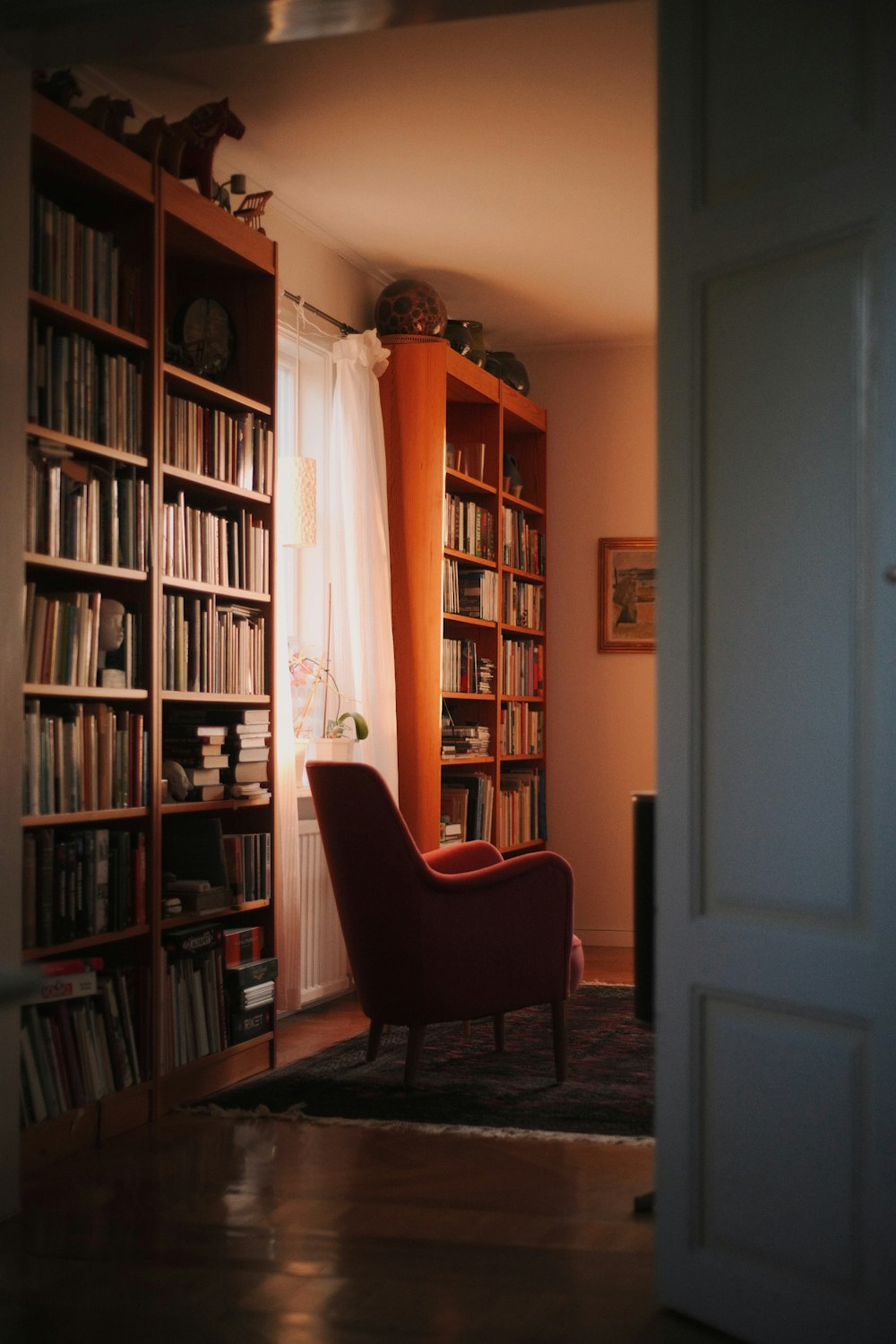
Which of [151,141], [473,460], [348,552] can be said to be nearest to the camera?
[151,141]

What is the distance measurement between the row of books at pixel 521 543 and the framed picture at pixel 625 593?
0.35 meters

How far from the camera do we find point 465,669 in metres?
6.77

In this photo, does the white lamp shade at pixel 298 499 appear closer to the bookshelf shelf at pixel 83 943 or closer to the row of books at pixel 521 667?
the bookshelf shelf at pixel 83 943

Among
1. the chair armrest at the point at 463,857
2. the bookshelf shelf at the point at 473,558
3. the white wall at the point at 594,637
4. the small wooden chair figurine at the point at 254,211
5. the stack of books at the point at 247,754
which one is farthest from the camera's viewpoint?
the white wall at the point at 594,637

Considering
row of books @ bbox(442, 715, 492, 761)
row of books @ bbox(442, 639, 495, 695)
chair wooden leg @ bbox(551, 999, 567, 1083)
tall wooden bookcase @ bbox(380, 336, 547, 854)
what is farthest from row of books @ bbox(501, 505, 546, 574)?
chair wooden leg @ bbox(551, 999, 567, 1083)

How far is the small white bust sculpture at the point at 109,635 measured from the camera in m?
3.95

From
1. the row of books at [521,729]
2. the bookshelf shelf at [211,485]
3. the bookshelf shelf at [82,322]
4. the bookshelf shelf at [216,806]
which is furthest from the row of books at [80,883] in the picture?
the row of books at [521,729]

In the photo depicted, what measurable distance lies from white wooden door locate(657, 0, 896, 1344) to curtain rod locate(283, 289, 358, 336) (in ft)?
11.0

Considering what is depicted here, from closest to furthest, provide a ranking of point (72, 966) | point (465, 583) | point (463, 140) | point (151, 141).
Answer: point (72, 966)
point (151, 141)
point (463, 140)
point (465, 583)

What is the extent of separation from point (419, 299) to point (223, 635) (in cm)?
242

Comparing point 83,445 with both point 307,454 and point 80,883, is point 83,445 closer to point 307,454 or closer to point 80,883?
point 80,883

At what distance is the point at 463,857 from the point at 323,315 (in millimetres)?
2424

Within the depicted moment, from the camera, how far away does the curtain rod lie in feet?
19.3

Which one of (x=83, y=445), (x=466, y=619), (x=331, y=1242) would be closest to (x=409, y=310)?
(x=466, y=619)
